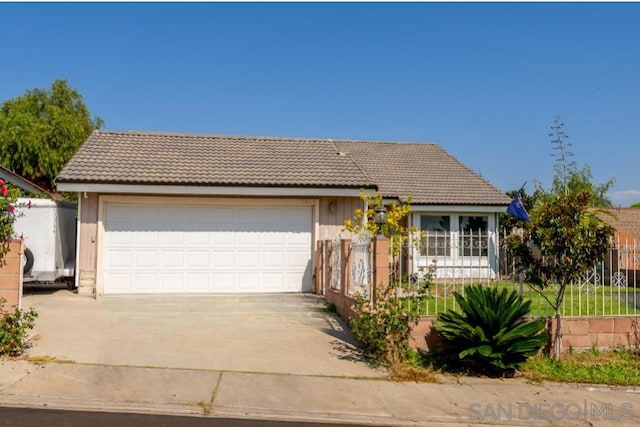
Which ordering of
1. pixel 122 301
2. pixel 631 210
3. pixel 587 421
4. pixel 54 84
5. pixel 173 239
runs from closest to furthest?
pixel 587 421 → pixel 122 301 → pixel 173 239 → pixel 631 210 → pixel 54 84

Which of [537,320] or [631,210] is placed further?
[631,210]

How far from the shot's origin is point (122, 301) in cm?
1257

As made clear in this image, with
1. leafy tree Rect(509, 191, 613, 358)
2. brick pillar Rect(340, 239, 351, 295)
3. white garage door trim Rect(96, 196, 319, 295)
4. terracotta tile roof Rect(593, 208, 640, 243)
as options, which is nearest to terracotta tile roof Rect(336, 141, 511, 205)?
white garage door trim Rect(96, 196, 319, 295)

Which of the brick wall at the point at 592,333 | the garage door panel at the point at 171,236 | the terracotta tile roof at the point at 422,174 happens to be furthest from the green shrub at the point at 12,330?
the terracotta tile roof at the point at 422,174

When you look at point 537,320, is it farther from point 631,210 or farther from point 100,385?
point 631,210

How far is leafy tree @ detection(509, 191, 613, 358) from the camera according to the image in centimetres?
860

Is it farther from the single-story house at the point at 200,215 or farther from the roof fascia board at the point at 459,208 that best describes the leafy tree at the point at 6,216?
the roof fascia board at the point at 459,208

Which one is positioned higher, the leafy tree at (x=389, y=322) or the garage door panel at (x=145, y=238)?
the garage door panel at (x=145, y=238)

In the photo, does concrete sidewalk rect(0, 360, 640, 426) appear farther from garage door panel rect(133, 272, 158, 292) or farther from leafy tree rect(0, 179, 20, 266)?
garage door panel rect(133, 272, 158, 292)

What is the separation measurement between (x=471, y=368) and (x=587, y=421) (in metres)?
2.03

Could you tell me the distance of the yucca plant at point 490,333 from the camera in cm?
831

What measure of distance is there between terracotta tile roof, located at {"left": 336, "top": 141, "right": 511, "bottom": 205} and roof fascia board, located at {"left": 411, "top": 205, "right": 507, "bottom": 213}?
127 millimetres

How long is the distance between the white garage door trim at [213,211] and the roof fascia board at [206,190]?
1.11 ft

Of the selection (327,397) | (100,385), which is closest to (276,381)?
(327,397)
